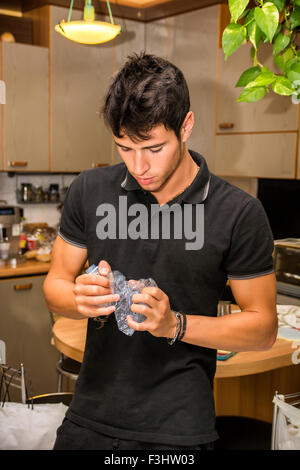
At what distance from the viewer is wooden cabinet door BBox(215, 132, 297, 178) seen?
3.05m

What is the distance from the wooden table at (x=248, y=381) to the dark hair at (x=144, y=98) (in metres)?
0.98

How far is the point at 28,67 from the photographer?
3199 mm

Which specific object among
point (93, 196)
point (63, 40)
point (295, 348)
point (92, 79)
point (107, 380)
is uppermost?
point (63, 40)

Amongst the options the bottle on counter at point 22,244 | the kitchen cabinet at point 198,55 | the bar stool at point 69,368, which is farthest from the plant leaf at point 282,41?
the bottle on counter at point 22,244

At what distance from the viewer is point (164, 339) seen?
3.74ft

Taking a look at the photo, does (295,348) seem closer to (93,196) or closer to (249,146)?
(93,196)

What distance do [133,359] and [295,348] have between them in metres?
0.93

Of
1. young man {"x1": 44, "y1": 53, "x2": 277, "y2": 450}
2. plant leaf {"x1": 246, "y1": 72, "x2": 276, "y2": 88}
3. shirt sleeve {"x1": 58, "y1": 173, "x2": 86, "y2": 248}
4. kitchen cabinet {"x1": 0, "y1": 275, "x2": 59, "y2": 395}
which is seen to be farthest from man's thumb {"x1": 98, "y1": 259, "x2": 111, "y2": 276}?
kitchen cabinet {"x1": 0, "y1": 275, "x2": 59, "y2": 395}

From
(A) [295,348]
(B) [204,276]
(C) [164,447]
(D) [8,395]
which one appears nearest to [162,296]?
(B) [204,276]

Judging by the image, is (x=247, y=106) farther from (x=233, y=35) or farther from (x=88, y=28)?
(x=233, y=35)

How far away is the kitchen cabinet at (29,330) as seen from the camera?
296 centimetres

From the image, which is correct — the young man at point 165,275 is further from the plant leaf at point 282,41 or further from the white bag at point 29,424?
the plant leaf at point 282,41

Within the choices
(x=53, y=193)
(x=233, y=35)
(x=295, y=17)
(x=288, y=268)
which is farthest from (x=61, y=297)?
(x=53, y=193)

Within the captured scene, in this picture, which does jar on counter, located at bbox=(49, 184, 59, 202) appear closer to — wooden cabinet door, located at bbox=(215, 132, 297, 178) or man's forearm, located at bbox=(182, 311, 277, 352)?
wooden cabinet door, located at bbox=(215, 132, 297, 178)
